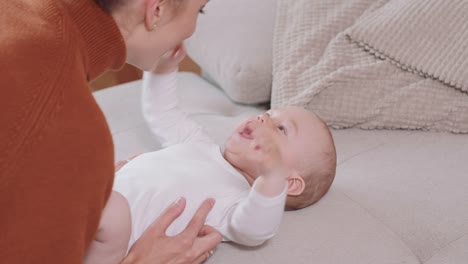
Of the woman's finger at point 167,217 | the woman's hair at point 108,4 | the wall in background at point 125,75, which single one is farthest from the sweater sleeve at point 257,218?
the wall in background at point 125,75

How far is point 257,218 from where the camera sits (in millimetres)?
1092

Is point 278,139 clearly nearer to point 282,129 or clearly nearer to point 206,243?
point 282,129

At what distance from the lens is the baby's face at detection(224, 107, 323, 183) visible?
4.17 feet

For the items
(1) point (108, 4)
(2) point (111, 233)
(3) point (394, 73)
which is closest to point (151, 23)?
(1) point (108, 4)

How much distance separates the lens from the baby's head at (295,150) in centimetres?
125

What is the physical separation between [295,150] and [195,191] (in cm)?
23

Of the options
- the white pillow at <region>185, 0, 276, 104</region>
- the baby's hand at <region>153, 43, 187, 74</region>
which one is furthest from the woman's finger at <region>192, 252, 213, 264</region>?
the white pillow at <region>185, 0, 276, 104</region>

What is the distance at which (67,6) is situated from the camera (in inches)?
31.4

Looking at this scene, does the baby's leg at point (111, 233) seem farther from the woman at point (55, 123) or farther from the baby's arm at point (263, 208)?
the baby's arm at point (263, 208)

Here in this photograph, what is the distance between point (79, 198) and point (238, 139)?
57 centimetres

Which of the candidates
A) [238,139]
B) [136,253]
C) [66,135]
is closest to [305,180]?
[238,139]

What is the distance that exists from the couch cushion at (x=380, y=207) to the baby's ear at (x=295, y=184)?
0.14 ft

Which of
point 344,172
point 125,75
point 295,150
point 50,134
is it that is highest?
point 50,134

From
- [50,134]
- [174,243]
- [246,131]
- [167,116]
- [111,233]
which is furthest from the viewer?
[167,116]
